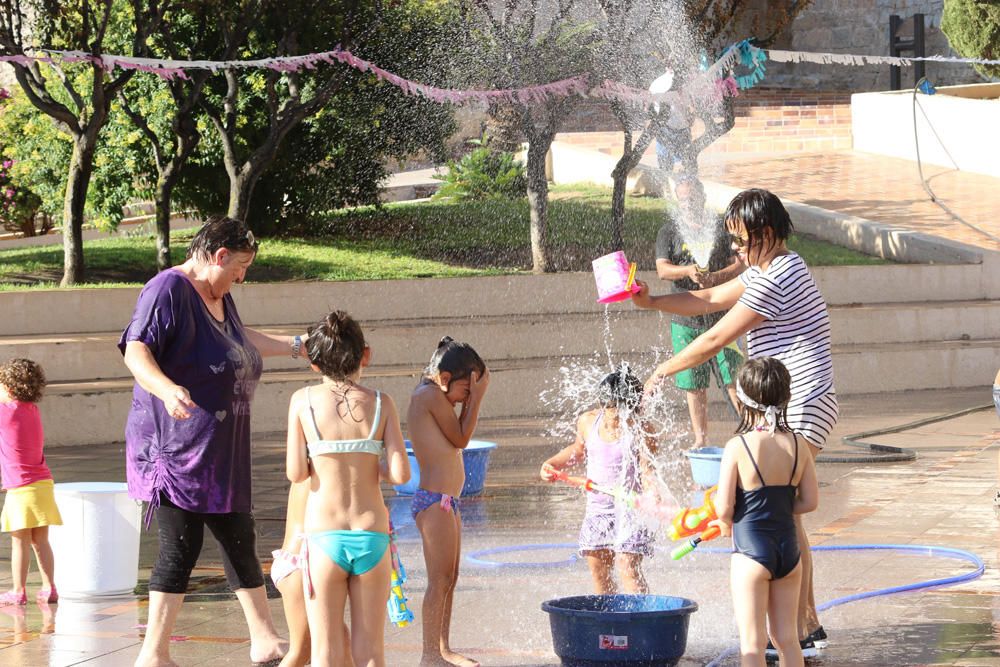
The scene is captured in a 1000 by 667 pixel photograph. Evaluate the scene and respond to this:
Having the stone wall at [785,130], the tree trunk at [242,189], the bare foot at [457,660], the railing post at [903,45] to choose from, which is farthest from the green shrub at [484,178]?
the bare foot at [457,660]

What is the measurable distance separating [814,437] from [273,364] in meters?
8.56

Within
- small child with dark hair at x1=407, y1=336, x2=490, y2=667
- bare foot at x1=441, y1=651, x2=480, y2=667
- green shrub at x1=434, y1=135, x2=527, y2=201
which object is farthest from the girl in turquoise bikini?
green shrub at x1=434, y1=135, x2=527, y2=201

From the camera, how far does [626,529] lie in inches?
208

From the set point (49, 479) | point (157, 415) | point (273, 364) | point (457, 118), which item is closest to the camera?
point (157, 415)

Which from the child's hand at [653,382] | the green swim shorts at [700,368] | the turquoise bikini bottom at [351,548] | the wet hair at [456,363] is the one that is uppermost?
the wet hair at [456,363]

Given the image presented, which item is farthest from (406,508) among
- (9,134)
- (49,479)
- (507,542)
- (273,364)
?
(9,134)

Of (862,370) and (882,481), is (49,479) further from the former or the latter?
(862,370)

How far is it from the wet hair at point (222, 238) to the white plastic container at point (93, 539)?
167 centimetres

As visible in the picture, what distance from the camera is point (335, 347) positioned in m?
4.36

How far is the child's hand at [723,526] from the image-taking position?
445cm

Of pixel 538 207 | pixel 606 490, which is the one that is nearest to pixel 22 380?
pixel 606 490

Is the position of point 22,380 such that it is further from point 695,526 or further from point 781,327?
point 781,327

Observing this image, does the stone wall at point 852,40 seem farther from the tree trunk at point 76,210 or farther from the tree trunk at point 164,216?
the tree trunk at point 76,210

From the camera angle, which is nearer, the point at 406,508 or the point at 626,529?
the point at 626,529
